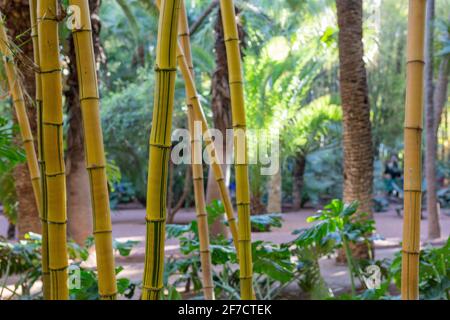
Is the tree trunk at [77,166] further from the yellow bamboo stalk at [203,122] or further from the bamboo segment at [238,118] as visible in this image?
the bamboo segment at [238,118]

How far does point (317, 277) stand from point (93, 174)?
4672 millimetres

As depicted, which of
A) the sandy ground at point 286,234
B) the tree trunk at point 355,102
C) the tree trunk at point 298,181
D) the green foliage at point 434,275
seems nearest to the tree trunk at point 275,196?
the sandy ground at point 286,234

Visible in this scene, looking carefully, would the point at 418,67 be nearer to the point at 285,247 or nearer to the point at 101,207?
the point at 101,207

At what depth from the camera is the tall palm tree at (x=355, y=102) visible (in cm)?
817

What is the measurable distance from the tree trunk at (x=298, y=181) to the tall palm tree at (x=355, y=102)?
1252 centimetres

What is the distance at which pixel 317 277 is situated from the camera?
5719 millimetres

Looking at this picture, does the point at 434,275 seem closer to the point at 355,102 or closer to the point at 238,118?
the point at 238,118

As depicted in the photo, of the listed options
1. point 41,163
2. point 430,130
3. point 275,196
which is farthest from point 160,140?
point 275,196

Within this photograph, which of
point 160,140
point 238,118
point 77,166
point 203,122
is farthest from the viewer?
point 77,166

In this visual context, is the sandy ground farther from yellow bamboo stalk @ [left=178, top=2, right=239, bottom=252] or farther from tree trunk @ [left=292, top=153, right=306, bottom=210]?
yellow bamboo stalk @ [left=178, top=2, right=239, bottom=252]

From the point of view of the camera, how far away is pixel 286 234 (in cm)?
1484

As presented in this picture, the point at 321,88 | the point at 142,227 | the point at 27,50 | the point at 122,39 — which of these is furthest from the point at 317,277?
the point at 122,39

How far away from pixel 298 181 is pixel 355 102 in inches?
538
